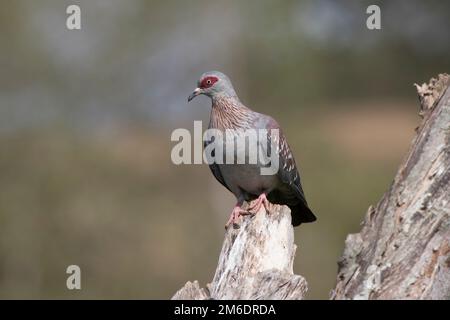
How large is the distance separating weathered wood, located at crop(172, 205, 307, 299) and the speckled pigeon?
843 millimetres

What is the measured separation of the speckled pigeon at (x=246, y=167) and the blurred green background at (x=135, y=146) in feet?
19.9

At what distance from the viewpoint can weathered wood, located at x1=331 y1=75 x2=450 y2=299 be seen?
3771 millimetres

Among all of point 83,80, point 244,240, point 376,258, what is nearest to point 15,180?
point 83,80

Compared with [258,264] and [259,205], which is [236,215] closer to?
[259,205]

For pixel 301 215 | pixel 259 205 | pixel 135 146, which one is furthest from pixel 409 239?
pixel 135 146

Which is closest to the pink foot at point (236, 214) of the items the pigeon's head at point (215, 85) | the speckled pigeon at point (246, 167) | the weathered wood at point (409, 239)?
the speckled pigeon at point (246, 167)

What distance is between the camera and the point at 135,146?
46.2ft

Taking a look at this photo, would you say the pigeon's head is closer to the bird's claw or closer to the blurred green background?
the bird's claw

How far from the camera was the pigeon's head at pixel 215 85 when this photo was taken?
624 cm

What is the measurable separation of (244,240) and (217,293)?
1.82ft

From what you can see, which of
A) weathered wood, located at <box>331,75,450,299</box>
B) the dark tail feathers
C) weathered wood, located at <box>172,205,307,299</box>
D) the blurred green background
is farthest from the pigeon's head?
the blurred green background

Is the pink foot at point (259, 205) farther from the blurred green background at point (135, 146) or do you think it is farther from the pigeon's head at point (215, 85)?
the blurred green background at point (135, 146)

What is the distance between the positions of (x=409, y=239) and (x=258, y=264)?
104cm

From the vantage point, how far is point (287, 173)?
618 centimetres
